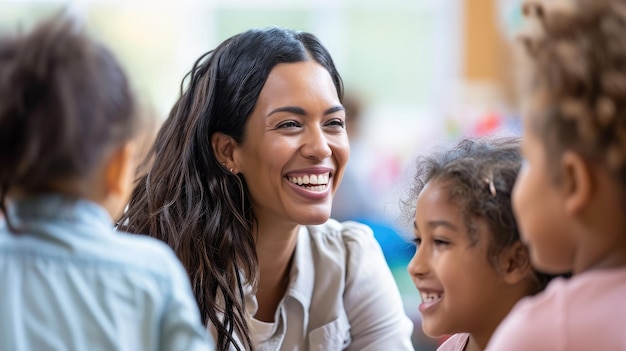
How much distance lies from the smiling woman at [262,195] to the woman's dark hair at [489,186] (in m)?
0.38

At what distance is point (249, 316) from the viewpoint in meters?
1.89

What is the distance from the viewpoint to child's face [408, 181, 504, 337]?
1501mm

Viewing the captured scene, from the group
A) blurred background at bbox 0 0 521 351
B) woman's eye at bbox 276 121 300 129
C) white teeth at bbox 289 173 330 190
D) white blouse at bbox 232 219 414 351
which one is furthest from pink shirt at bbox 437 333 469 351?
blurred background at bbox 0 0 521 351

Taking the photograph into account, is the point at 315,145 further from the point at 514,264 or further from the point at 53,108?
the point at 53,108

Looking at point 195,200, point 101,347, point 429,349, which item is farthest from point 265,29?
point 429,349

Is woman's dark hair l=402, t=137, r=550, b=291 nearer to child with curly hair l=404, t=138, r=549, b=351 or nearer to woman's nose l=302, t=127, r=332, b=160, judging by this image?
child with curly hair l=404, t=138, r=549, b=351

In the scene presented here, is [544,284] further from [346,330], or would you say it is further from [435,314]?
[346,330]

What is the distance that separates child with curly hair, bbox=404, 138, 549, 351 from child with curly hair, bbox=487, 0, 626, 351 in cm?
38

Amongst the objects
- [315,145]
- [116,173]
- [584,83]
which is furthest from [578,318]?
[315,145]

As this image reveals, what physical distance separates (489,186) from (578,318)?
18.6 inches

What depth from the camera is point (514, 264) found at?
1.50 meters

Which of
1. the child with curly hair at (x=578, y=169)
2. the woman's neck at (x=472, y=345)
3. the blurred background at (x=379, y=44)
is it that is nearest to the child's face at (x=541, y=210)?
the child with curly hair at (x=578, y=169)

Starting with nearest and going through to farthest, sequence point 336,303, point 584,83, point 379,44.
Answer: point 584,83
point 336,303
point 379,44

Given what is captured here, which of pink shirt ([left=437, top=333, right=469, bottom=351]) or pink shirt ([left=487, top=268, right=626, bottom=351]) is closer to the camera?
pink shirt ([left=487, top=268, right=626, bottom=351])
